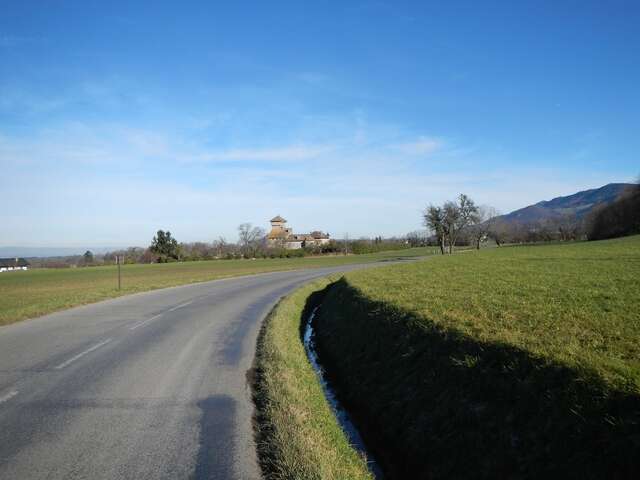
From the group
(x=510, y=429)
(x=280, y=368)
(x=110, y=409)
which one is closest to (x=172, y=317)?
(x=280, y=368)

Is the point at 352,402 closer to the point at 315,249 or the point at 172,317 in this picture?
the point at 172,317

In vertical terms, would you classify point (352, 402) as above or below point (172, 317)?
below

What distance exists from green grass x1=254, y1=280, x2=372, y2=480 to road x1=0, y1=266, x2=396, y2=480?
10.1 inches

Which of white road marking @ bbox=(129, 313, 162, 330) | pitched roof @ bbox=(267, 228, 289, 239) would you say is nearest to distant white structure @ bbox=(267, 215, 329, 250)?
pitched roof @ bbox=(267, 228, 289, 239)

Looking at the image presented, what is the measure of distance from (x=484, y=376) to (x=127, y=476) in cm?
503

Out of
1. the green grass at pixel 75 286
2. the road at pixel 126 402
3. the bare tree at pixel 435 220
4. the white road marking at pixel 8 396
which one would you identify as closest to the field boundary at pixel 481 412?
the road at pixel 126 402

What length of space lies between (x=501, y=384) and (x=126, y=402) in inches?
223

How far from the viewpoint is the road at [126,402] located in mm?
4605

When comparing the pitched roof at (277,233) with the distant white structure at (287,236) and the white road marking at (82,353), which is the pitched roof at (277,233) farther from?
the white road marking at (82,353)

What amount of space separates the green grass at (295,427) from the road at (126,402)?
26 centimetres

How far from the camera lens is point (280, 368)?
8273mm

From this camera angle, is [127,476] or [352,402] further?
[352,402]

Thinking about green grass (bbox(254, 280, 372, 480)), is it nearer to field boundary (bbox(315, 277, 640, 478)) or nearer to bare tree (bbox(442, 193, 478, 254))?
field boundary (bbox(315, 277, 640, 478))

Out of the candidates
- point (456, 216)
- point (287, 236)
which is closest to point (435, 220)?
point (456, 216)
